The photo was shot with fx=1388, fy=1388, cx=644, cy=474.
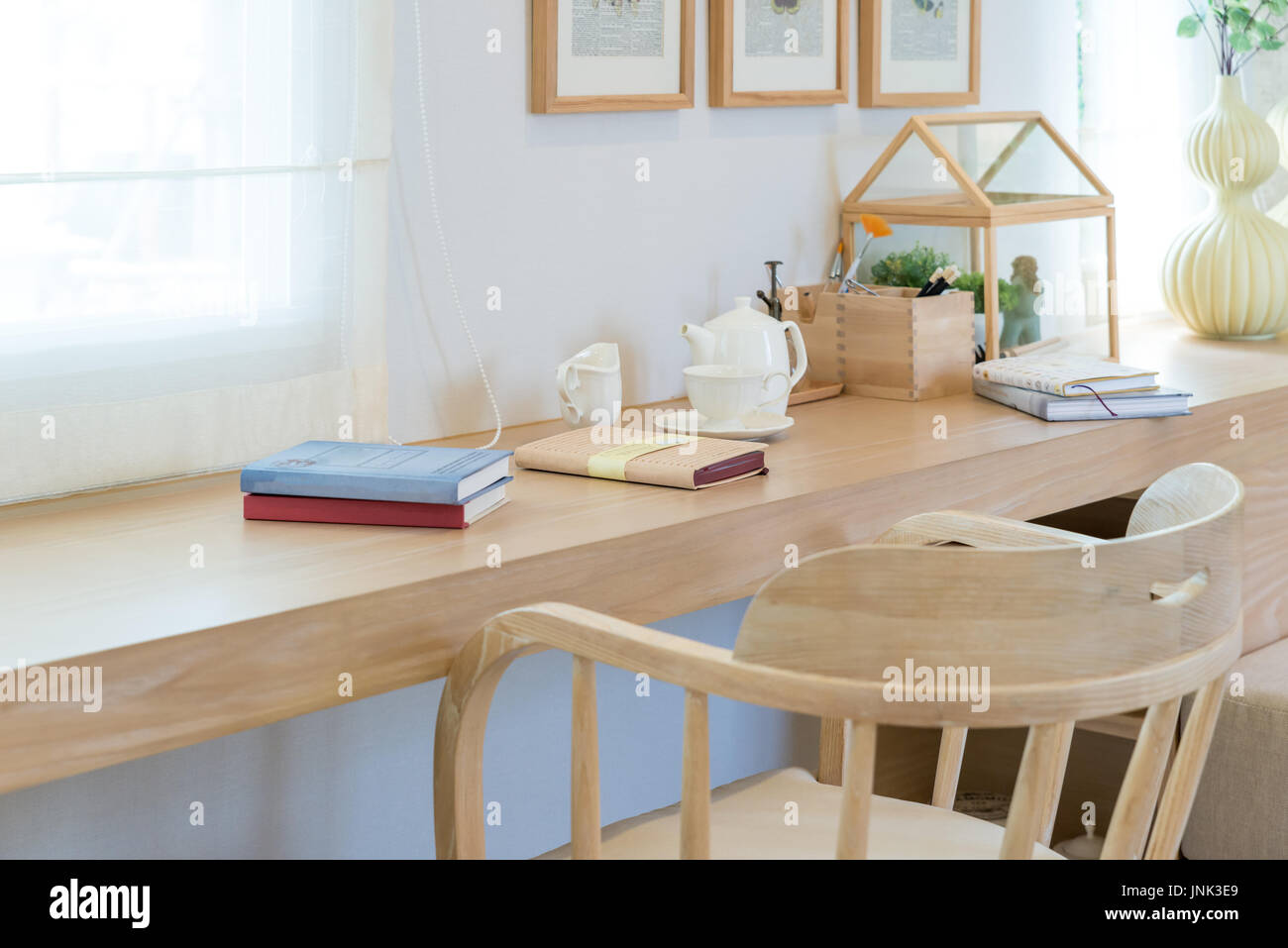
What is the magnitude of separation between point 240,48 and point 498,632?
0.72m

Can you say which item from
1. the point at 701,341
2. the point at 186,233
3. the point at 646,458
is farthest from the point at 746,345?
the point at 186,233

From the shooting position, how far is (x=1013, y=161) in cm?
214

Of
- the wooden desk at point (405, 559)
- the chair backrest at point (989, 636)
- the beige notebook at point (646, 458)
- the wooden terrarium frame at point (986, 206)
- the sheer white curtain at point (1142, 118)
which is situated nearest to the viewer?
the chair backrest at point (989, 636)

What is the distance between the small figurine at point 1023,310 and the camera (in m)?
2.08

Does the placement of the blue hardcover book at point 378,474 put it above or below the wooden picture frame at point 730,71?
below

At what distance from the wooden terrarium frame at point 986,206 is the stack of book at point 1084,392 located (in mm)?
164

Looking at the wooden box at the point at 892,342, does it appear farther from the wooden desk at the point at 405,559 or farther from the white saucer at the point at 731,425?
the white saucer at the point at 731,425

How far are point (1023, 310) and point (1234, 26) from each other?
0.81 metres

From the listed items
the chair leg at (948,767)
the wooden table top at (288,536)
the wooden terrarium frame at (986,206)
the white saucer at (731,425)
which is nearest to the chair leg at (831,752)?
the chair leg at (948,767)

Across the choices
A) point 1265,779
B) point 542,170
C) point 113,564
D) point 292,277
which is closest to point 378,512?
point 113,564

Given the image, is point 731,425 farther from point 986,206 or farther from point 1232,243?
point 1232,243

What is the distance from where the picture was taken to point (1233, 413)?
1.87 metres

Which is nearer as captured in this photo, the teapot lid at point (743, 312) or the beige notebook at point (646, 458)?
the beige notebook at point (646, 458)
